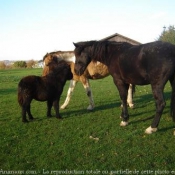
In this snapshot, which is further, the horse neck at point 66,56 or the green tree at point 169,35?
the green tree at point 169,35

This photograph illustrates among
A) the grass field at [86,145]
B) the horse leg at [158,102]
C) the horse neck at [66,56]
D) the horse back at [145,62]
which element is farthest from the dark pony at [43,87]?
the horse leg at [158,102]

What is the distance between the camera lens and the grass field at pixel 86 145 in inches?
165

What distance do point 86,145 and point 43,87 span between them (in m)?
2.57

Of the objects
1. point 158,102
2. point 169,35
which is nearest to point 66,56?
point 158,102

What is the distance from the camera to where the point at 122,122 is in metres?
6.69

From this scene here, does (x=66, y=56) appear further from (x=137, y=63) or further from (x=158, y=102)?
(x=158, y=102)

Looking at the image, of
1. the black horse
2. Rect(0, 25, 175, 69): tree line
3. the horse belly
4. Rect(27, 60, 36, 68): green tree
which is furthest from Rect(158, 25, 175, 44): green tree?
the black horse

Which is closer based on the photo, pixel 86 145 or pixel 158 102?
pixel 86 145

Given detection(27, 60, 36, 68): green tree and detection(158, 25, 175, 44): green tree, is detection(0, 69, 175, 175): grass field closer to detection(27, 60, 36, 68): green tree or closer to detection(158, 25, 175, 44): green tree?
detection(158, 25, 175, 44): green tree

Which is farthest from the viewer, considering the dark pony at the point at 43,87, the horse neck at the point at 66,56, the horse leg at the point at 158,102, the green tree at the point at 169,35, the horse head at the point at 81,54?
the green tree at the point at 169,35

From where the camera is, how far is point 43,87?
693cm

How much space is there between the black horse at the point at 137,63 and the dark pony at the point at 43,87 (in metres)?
0.66

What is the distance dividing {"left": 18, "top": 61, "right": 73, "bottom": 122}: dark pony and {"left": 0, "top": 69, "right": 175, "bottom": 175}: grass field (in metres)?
0.73

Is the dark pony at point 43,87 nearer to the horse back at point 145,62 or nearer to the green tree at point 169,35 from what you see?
the horse back at point 145,62
